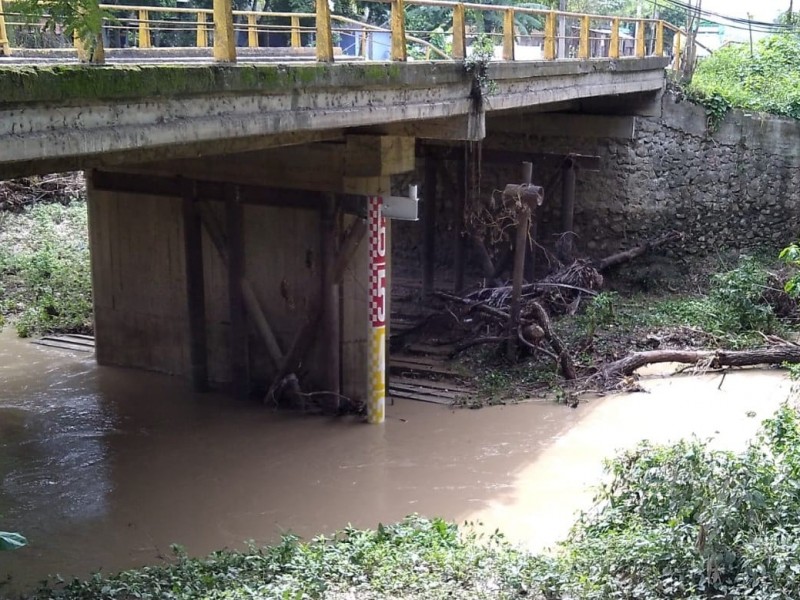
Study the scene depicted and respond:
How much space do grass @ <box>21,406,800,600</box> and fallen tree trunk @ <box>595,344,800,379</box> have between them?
5.35 meters

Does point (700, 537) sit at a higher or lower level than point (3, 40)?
lower

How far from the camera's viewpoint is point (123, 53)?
38.8ft

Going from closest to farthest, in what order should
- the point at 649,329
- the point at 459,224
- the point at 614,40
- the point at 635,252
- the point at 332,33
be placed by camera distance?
the point at 332,33 < the point at 649,329 < the point at 614,40 < the point at 459,224 < the point at 635,252

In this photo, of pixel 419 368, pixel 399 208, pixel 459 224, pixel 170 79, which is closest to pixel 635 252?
pixel 459 224

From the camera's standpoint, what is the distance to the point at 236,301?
12883 millimetres

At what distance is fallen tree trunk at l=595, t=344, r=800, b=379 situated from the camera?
42.4 feet

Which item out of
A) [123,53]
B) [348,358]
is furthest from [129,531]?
[123,53]

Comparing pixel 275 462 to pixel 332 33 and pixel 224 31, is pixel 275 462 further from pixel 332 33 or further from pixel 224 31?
pixel 224 31

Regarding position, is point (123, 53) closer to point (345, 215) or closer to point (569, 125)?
point (345, 215)

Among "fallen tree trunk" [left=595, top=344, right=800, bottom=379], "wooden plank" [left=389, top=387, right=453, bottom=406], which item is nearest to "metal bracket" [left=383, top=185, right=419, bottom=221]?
"wooden plank" [left=389, top=387, right=453, bottom=406]

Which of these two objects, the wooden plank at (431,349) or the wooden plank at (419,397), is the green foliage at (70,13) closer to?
the wooden plank at (419,397)

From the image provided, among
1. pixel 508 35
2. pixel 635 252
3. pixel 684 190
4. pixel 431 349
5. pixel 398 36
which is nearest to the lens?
pixel 398 36

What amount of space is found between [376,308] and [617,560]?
18.5ft

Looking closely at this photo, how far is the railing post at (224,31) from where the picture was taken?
23.4ft
